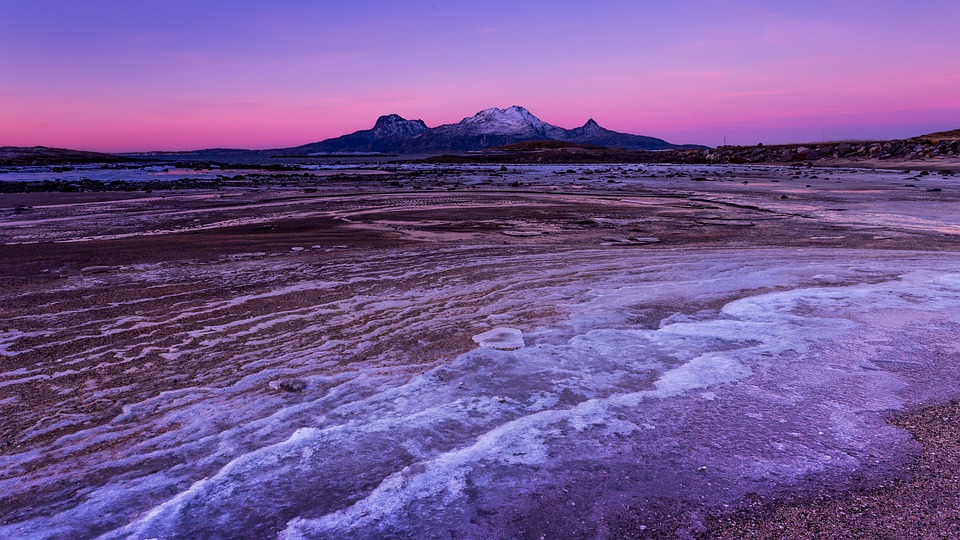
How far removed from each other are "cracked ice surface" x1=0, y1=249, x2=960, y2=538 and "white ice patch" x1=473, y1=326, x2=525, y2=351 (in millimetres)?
90

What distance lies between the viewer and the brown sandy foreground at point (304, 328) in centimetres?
268

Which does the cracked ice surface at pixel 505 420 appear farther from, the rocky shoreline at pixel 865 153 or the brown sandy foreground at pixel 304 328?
the rocky shoreline at pixel 865 153

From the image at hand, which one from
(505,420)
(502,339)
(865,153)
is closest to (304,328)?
(502,339)

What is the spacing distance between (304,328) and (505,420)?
261cm

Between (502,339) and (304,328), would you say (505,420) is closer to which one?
(502,339)

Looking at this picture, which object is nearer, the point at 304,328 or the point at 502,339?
the point at 502,339

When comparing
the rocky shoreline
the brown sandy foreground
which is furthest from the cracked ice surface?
the rocky shoreline

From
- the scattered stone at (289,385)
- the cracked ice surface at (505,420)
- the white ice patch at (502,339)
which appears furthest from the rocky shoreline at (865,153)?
the scattered stone at (289,385)

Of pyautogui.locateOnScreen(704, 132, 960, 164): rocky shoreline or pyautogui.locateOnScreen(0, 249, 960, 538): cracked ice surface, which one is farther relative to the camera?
pyautogui.locateOnScreen(704, 132, 960, 164): rocky shoreline

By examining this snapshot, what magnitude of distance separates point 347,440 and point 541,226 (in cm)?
984

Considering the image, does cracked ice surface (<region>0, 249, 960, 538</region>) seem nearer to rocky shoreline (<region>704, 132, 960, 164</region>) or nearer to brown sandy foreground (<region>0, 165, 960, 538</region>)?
brown sandy foreground (<region>0, 165, 960, 538</region>)

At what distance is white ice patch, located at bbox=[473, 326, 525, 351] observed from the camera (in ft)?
16.3

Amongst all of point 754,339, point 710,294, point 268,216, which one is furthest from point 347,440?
point 268,216

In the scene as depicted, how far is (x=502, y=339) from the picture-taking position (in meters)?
5.13
